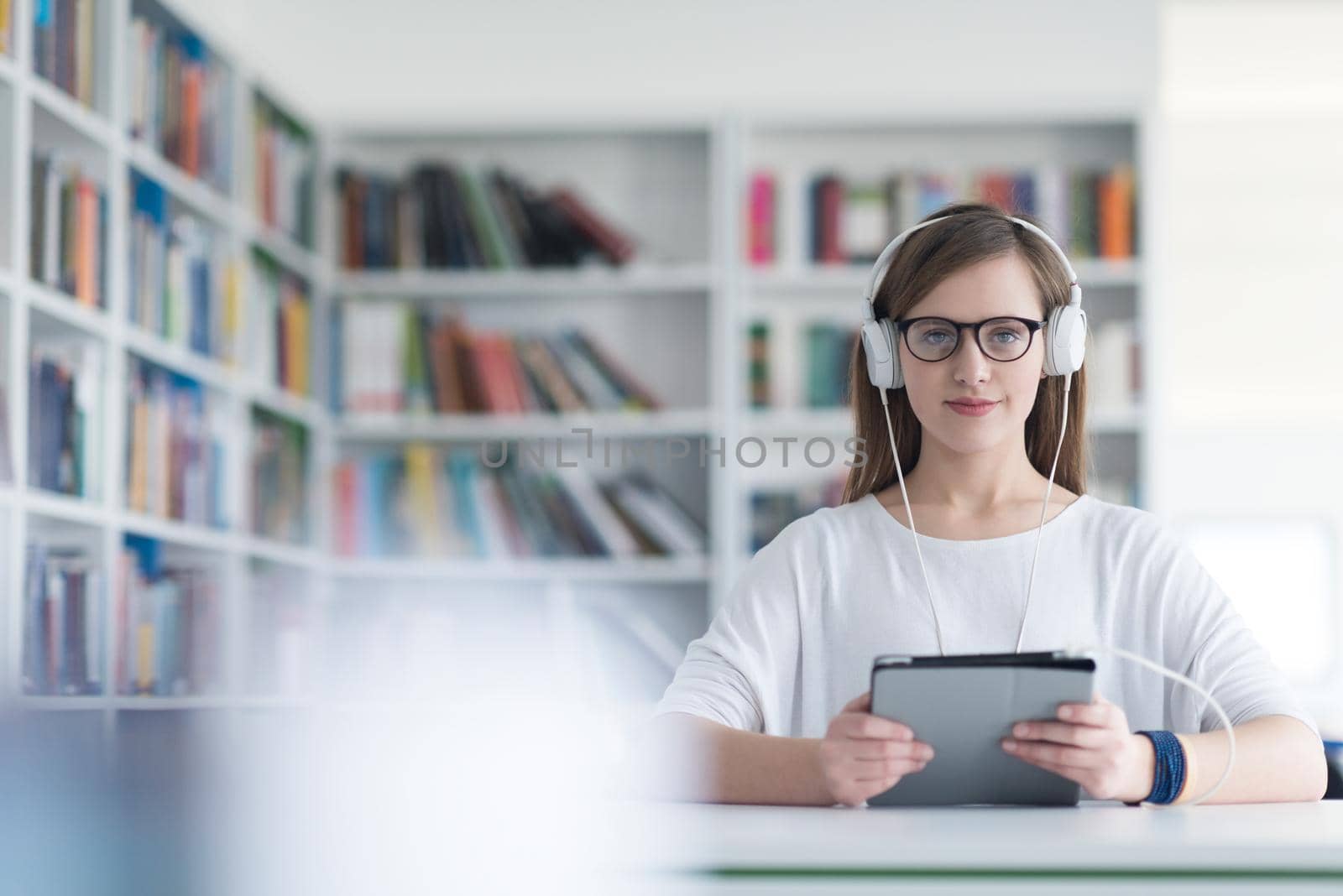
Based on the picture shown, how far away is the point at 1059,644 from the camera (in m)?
1.33

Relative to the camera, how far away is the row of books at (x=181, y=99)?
3033mm

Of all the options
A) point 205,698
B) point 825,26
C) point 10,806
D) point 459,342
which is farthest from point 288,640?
point 10,806

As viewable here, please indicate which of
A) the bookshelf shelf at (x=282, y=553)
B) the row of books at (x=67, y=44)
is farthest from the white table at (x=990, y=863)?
the bookshelf shelf at (x=282, y=553)

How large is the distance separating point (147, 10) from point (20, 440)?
40.9 inches

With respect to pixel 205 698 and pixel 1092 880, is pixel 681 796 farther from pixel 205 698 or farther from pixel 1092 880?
pixel 205 698

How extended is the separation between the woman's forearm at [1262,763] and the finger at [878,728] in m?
0.20

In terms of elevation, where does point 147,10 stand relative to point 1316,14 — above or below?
below

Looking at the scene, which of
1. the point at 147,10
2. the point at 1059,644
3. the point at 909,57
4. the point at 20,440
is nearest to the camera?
the point at 1059,644

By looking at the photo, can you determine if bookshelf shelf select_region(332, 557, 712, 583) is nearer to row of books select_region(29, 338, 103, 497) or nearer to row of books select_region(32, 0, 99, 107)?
row of books select_region(29, 338, 103, 497)

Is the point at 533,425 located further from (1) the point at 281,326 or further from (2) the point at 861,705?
(2) the point at 861,705

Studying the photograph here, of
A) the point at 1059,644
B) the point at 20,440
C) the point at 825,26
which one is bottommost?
the point at 1059,644

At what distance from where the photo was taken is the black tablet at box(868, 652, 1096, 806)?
3.24 ft

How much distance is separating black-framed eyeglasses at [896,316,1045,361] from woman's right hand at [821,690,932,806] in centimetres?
38

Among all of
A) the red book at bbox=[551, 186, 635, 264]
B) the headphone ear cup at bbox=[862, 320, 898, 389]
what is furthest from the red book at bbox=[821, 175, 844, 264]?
the headphone ear cup at bbox=[862, 320, 898, 389]
